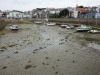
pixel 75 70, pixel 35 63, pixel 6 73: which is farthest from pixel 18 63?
pixel 75 70

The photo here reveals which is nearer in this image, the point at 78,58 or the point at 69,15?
the point at 78,58

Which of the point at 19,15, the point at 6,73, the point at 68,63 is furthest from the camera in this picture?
the point at 19,15

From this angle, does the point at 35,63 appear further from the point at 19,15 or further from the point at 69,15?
the point at 19,15

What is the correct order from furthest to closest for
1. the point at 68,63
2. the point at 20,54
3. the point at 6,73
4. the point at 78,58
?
the point at 20,54 → the point at 78,58 → the point at 68,63 → the point at 6,73

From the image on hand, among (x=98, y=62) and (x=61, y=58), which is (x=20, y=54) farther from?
(x=98, y=62)

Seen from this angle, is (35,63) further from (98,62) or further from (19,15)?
(19,15)

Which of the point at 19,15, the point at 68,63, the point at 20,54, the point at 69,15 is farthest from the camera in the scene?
the point at 19,15

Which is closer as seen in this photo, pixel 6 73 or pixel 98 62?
pixel 6 73

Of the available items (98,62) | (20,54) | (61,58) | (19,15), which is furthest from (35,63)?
(19,15)

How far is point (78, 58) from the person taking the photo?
76.5ft

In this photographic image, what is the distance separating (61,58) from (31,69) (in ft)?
17.7

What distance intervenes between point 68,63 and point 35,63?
374cm

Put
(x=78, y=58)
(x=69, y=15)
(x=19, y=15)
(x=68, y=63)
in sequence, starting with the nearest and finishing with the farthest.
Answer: (x=68, y=63), (x=78, y=58), (x=69, y=15), (x=19, y=15)

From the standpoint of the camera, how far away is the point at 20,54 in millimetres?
26172
